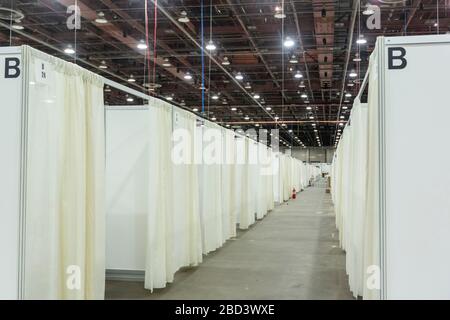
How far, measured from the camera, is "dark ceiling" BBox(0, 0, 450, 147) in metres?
7.36

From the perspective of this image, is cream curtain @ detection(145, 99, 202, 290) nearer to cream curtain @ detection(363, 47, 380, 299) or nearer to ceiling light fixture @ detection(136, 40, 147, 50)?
cream curtain @ detection(363, 47, 380, 299)

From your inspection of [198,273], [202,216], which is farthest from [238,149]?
[198,273]

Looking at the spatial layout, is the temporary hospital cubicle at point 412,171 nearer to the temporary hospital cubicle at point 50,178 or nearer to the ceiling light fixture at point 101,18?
the temporary hospital cubicle at point 50,178

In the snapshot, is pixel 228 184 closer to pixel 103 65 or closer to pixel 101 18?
pixel 101 18

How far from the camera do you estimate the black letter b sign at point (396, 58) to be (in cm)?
234

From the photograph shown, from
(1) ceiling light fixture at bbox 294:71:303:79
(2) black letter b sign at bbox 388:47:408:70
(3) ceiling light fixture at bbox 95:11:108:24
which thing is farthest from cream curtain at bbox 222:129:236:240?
(2) black letter b sign at bbox 388:47:408:70

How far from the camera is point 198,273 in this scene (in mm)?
5676

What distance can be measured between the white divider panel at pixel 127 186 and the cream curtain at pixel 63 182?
1.77 meters

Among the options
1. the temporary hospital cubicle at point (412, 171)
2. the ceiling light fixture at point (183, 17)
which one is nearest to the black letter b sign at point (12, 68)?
the temporary hospital cubicle at point (412, 171)

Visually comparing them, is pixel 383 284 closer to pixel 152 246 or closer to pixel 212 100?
pixel 152 246

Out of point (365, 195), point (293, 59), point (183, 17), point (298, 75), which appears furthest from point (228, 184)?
point (298, 75)

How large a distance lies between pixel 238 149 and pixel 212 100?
331 inches

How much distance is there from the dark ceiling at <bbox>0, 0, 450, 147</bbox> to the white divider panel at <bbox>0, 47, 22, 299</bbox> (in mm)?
4853

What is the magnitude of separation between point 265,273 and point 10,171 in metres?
3.78
